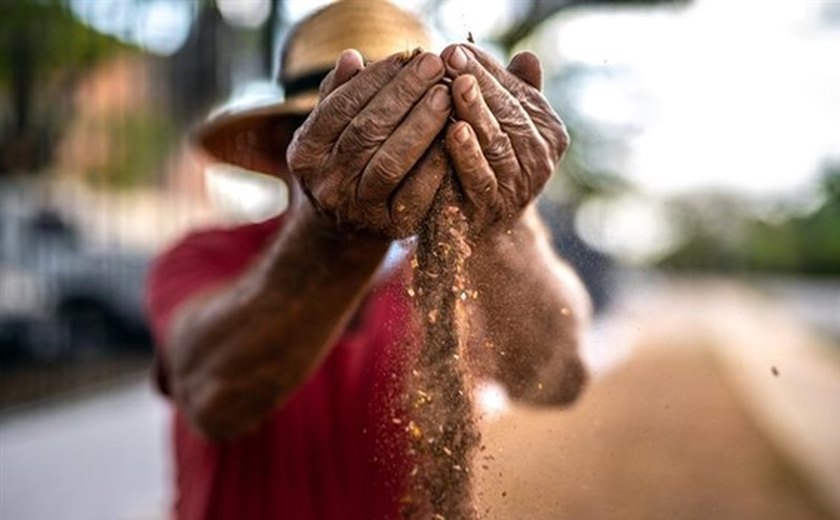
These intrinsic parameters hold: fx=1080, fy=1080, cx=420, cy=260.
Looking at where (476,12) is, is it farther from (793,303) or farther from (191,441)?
(793,303)

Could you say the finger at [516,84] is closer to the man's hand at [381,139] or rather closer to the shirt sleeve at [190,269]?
the man's hand at [381,139]

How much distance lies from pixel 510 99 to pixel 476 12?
20 cm

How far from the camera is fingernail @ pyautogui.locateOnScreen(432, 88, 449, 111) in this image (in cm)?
116

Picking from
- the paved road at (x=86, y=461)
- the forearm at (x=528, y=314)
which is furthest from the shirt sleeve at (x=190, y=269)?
the paved road at (x=86, y=461)

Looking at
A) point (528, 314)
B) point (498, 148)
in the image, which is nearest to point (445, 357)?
point (528, 314)

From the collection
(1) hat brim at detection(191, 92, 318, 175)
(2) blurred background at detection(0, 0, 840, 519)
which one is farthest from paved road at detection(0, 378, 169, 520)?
(1) hat brim at detection(191, 92, 318, 175)

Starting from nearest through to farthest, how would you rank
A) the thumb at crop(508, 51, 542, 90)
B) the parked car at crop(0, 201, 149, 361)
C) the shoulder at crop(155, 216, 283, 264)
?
the thumb at crop(508, 51, 542, 90)
the shoulder at crop(155, 216, 283, 264)
the parked car at crop(0, 201, 149, 361)

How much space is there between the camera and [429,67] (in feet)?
3.82

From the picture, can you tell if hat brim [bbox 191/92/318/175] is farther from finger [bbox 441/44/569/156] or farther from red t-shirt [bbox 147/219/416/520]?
finger [bbox 441/44/569/156]

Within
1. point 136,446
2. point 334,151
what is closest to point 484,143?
point 334,151

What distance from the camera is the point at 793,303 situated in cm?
2108

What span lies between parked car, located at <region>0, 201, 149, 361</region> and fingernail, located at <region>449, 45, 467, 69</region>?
19.7 ft

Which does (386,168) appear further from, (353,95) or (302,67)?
(302,67)

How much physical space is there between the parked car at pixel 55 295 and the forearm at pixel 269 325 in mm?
4968
